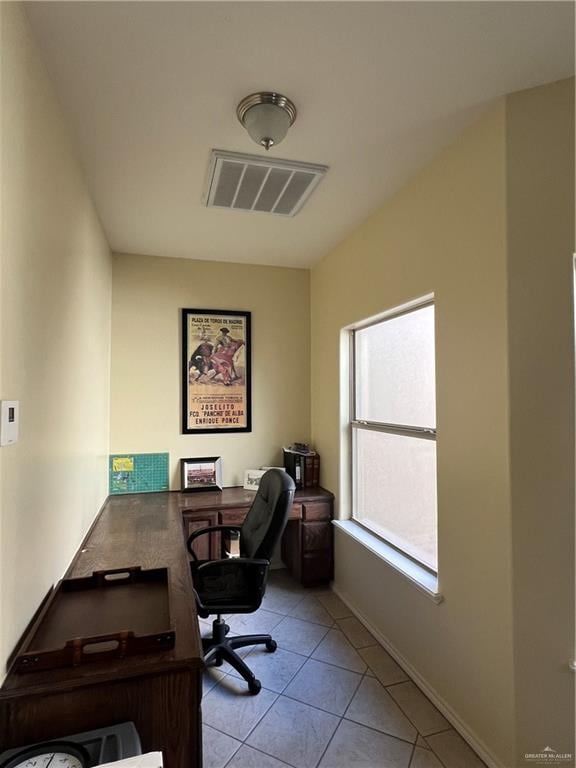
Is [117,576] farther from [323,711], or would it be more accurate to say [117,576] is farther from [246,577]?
[323,711]

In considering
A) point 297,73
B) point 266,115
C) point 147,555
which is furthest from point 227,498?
point 297,73

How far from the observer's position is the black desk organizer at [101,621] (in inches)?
45.1

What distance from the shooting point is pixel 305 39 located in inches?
52.6

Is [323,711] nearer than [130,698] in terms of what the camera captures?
No

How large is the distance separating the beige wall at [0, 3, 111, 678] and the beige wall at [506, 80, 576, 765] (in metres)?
1.67

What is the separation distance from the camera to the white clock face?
94 cm

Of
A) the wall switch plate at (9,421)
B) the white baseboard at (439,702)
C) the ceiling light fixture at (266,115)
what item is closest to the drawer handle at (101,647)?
the wall switch plate at (9,421)

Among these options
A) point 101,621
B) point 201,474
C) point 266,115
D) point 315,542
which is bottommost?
point 315,542

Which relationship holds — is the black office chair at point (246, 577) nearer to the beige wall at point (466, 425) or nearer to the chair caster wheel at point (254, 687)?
the chair caster wheel at point (254, 687)

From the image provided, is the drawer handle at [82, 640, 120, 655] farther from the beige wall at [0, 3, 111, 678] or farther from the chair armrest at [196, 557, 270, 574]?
the chair armrest at [196, 557, 270, 574]

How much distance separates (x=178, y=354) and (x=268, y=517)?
1679mm

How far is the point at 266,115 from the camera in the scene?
A: 1.63 m

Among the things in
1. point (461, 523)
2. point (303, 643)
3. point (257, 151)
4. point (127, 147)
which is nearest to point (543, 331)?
point (461, 523)

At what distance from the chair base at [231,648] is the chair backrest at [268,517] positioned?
1.43 ft
